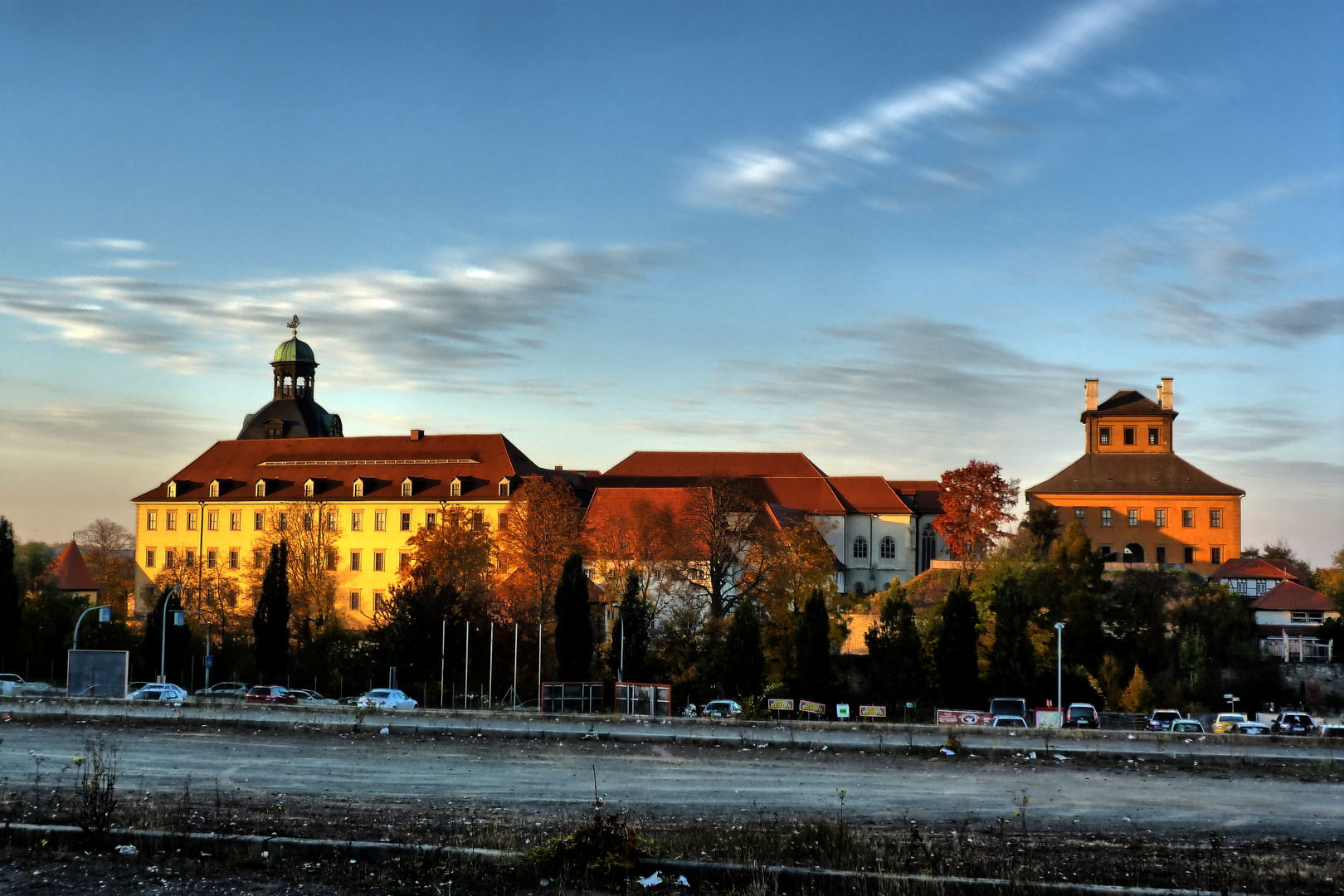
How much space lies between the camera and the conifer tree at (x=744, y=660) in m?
45.4

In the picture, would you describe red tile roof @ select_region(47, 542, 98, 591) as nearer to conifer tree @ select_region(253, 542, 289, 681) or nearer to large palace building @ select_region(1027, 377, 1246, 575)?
conifer tree @ select_region(253, 542, 289, 681)

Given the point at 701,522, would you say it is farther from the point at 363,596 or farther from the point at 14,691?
the point at 363,596

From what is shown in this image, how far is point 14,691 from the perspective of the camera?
40719 mm

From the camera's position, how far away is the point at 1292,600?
62031mm

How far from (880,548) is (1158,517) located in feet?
69.9

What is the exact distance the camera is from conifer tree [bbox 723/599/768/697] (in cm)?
4544

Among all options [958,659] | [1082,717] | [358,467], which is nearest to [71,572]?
[358,467]

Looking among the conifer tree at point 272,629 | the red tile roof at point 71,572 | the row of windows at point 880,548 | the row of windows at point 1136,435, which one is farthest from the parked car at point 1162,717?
the red tile roof at point 71,572

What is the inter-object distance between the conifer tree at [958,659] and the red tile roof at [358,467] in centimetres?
5304

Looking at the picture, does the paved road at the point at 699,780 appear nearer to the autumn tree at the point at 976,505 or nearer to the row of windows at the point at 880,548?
the autumn tree at the point at 976,505

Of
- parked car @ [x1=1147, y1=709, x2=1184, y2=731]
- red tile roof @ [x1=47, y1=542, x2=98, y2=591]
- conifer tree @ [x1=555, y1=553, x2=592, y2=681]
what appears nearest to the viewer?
parked car @ [x1=1147, y1=709, x2=1184, y2=731]

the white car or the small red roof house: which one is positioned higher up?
the small red roof house

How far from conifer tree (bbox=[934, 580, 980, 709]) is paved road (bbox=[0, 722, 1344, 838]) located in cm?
2147

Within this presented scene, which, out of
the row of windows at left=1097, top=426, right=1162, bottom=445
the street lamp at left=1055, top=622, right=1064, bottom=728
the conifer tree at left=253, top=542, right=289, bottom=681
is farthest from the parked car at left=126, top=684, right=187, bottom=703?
the row of windows at left=1097, top=426, right=1162, bottom=445
